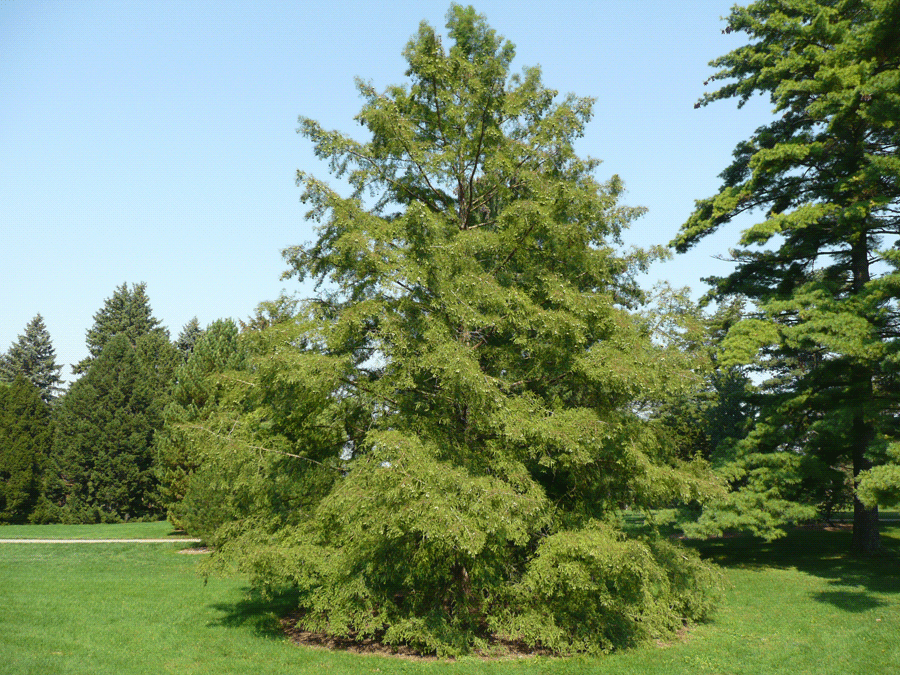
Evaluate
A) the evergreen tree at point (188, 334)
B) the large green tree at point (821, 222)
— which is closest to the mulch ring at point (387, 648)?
the large green tree at point (821, 222)

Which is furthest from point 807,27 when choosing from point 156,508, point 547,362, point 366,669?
point 156,508

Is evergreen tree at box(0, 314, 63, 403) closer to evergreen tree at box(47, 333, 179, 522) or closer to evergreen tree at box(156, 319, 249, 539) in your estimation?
evergreen tree at box(47, 333, 179, 522)

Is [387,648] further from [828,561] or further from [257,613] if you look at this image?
[828,561]

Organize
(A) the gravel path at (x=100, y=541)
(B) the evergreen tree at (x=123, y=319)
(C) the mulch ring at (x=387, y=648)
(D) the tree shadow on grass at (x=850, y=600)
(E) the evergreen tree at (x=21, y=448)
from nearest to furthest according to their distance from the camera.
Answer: (C) the mulch ring at (x=387, y=648) < (D) the tree shadow on grass at (x=850, y=600) < (A) the gravel path at (x=100, y=541) < (E) the evergreen tree at (x=21, y=448) < (B) the evergreen tree at (x=123, y=319)

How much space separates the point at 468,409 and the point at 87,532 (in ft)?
82.6

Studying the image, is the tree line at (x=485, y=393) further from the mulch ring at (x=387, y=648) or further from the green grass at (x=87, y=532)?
the green grass at (x=87, y=532)

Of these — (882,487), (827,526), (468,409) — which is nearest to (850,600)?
(882,487)

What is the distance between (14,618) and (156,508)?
26.4 m

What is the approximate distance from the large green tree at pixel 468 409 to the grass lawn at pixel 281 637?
2.19ft

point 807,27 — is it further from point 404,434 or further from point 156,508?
point 156,508

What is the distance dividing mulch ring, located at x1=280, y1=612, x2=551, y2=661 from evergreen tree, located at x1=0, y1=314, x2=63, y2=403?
61.8 metres

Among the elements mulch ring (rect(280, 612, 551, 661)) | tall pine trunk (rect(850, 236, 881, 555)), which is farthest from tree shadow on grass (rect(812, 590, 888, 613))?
mulch ring (rect(280, 612, 551, 661))

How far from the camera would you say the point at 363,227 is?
32.8 ft

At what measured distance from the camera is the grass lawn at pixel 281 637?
7770 millimetres
